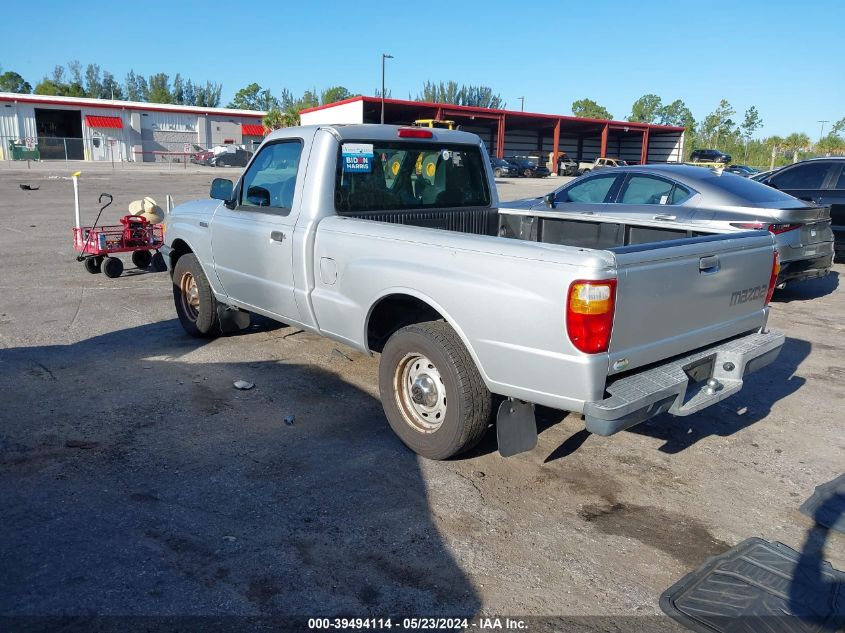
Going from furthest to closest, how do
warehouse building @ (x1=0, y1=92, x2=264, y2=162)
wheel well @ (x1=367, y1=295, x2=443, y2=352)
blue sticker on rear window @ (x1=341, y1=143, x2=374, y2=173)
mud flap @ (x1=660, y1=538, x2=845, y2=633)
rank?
1. warehouse building @ (x1=0, y1=92, x2=264, y2=162)
2. blue sticker on rear window @ (x1=341, y1=143, x2=374, y2=173)
3. wheel well @ (x1=367, y1=295, x2=443, y2=352)
4. mud flap @ (x1=660, y1=538, x2=845, y2=633)

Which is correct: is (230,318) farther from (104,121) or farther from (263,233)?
(104,121)

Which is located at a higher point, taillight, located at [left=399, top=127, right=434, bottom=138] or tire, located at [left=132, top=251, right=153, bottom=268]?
taillight, located at [left=399, top=127, right=434, bottom=138]

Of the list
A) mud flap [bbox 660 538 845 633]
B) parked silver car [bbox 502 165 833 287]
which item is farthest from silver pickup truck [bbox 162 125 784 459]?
parked silver car [bbox 502 165 833 287]

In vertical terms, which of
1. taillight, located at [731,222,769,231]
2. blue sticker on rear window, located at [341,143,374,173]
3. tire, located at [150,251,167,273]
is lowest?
tire, located at [150,251,167,273]

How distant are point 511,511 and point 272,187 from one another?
3218 millimetres

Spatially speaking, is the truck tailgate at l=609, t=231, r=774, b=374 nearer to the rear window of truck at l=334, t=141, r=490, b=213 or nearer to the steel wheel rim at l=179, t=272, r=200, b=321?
the rear window of truck at l=334, t=141, r=490, b=213

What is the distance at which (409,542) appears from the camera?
11.2 feet

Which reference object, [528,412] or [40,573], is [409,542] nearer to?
[528,412]

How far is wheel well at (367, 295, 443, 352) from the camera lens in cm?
442

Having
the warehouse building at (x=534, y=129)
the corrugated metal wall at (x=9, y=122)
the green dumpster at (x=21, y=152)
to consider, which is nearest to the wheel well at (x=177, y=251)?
the warehouse building at (x=534, y=129)

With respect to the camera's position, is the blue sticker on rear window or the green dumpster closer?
the blue sticker on rear window

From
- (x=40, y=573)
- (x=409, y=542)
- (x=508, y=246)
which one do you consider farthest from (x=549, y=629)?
(x=40, y=573)

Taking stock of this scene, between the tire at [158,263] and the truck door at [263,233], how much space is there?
4.90 meters

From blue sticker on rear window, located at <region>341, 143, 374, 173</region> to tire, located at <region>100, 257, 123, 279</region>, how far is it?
19.7ft
